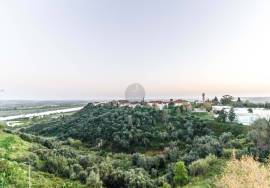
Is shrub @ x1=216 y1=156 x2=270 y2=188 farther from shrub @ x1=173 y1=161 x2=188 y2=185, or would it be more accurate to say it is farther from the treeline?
the treeline

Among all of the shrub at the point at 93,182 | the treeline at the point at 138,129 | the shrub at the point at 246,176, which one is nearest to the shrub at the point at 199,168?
the shrub at the point at 93,182

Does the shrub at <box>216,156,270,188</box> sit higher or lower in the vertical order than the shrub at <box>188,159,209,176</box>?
higher

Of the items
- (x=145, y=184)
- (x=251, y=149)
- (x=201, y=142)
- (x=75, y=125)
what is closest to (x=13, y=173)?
(x=145, y=184)

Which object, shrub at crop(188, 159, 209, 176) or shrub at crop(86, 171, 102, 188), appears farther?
shrub at crop(188, 159, 209, 176)

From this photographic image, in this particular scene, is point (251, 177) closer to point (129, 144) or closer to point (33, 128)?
point (129, 144)

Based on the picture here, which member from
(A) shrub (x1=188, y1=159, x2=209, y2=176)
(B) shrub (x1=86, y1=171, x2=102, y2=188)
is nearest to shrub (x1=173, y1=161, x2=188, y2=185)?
(A) shrub (x1=188, y1=159, x2=209, y2=176)

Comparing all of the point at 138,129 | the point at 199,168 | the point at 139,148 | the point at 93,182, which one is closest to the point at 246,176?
the point at 93,182

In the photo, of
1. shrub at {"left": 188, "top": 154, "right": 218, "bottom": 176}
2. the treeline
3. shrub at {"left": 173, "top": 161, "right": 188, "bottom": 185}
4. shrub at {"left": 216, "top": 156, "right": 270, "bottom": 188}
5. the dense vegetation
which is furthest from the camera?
the treeline

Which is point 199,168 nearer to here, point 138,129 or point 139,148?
point 139,148
